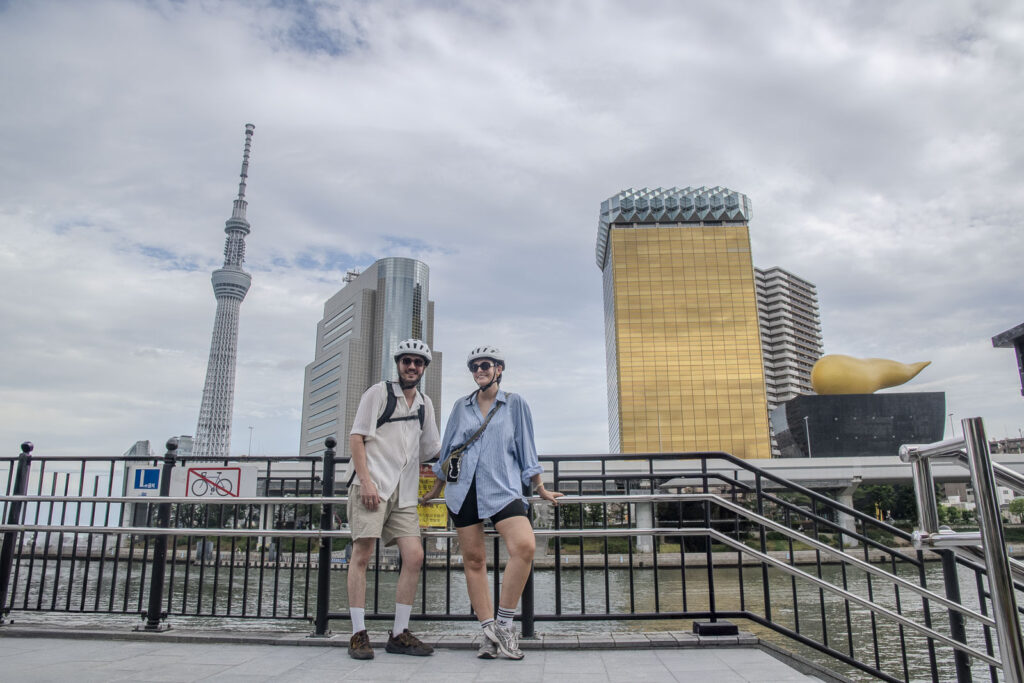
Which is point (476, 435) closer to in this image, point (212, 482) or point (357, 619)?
point (357, 619)

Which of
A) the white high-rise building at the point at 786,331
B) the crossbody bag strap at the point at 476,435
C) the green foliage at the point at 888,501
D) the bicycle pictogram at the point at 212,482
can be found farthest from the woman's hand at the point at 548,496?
the white high-rise building at the point at 786,331

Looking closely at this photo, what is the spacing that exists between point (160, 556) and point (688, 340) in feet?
309

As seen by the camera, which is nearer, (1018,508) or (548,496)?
(548,496)

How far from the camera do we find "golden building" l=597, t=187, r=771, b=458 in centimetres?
8975

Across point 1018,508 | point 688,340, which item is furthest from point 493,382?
point 688,340

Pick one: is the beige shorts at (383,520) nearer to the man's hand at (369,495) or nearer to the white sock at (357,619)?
the man's hand at (369,495)

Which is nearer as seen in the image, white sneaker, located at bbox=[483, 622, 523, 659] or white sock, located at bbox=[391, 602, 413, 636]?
white sneaker, located at bbox=[483, 622, 523, 659]

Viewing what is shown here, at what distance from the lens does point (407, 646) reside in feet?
12.4

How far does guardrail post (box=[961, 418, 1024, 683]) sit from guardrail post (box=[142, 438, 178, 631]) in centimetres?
446

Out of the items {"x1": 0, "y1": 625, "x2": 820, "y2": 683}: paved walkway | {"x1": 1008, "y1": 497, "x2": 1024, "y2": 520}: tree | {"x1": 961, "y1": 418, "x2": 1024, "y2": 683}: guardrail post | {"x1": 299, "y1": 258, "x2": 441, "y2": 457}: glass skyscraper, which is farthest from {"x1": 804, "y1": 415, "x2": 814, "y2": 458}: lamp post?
{"x1": 299, "y1": 258, "x2": 441, "y2": 457}: glass skyscraper

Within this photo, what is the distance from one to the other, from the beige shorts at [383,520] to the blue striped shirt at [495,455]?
26cm

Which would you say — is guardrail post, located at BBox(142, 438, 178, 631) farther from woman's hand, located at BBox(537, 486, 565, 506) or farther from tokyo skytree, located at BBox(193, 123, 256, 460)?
tokyo skytree, located at BBox(193, 123, 256, 460)

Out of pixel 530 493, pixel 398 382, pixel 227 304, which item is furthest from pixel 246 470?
pixel 227 304

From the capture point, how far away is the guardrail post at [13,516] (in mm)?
4688
